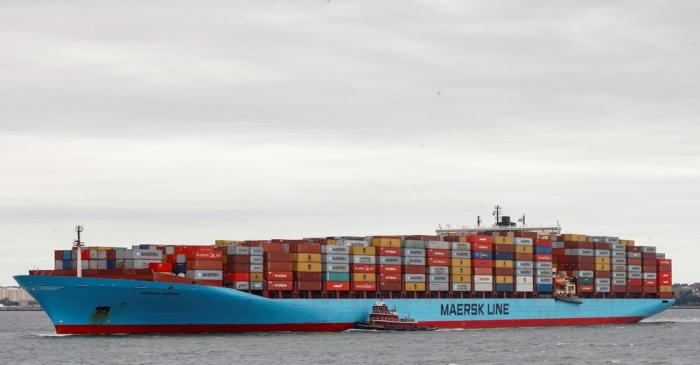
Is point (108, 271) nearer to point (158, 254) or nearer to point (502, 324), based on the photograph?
point (158, 254)

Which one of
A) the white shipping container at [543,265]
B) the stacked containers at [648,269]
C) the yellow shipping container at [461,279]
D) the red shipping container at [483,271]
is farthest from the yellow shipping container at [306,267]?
the stacked containers at [648,269]

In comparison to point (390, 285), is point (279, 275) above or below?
above

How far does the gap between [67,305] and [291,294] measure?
2038cm

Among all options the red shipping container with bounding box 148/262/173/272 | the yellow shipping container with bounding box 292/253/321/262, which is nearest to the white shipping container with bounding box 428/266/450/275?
the yellow shipping container with bounding box 292/253/321/262

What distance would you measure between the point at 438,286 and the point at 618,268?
96.7 ft

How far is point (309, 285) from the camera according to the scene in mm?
110188

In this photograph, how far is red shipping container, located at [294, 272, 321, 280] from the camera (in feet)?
359

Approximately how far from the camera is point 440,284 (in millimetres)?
121438

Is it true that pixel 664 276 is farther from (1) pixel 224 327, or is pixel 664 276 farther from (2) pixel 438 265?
(1) pixel 224 327

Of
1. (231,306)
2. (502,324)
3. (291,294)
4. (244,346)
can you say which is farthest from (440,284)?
(244,346)

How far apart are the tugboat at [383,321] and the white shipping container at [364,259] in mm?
4019

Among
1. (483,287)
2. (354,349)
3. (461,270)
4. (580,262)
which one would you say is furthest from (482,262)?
(354,349)

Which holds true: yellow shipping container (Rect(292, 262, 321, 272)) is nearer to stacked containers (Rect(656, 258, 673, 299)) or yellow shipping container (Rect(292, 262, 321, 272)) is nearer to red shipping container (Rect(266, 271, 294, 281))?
red shipping container (Rect(266, 271, 294, 281))

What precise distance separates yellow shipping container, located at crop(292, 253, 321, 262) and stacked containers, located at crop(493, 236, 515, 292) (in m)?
23.7
